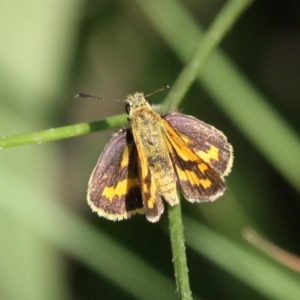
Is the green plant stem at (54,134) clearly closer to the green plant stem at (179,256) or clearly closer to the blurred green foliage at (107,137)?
the green plant stem at (179,256)

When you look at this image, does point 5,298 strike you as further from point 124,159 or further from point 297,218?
point 297,218

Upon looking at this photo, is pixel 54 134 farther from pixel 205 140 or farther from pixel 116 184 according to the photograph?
pixel 205 140

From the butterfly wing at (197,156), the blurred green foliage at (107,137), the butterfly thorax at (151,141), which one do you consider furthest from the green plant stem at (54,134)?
the blurred green foliage at (107,137)

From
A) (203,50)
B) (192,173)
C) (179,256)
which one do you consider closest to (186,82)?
(203,50)

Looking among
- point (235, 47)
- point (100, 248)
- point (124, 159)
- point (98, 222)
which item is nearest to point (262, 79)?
point (235, 47)

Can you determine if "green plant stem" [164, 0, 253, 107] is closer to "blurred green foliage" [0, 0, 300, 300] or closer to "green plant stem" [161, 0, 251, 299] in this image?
"green plant stem" [161, 0, 251, 299]

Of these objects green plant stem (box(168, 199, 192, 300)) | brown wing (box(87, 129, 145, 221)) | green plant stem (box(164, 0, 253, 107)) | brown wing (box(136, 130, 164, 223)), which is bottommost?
green plant stem (box(168, 199, 192, 300))

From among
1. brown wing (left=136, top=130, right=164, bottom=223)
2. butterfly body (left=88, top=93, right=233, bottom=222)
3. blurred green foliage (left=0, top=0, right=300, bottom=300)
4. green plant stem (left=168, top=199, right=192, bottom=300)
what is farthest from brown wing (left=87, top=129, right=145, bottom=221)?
blurred green foliage (left=0, top=0, right=300, bottom=300)
